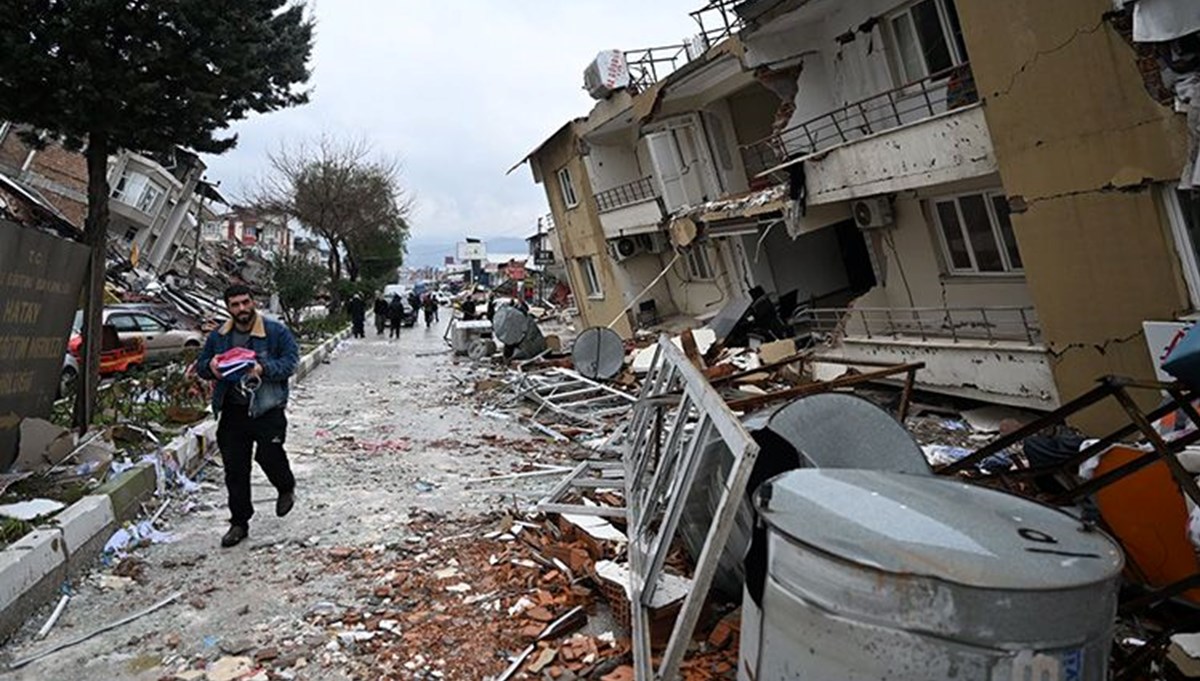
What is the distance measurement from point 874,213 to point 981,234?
5.36ft

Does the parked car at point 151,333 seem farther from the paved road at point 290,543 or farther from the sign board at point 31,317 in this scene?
the sign board at point 31,317

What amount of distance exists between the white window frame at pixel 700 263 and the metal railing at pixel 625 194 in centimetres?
189

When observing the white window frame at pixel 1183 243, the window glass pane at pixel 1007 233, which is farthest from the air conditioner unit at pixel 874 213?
the white window frame at pixel 1183 243

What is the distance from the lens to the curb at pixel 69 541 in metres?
3.49

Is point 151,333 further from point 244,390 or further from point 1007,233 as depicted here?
point 1007,233

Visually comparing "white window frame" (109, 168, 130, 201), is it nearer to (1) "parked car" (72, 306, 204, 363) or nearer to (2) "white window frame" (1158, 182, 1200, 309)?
(1) "parked car" (72, 306, 204, 363)

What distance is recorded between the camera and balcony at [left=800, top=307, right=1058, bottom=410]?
7508mm

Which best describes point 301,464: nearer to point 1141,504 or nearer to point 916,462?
point 916,462

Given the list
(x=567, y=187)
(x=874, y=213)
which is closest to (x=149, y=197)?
(x=567, y=187)

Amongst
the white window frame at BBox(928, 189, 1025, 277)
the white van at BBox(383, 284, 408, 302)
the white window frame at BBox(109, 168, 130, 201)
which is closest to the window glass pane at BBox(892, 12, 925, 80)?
the white window frame at BBox(928, 189, 1025, 277)

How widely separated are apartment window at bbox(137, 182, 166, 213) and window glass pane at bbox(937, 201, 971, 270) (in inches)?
1498

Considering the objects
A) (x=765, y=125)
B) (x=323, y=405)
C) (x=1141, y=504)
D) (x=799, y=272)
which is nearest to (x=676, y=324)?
(x=799, y=272)

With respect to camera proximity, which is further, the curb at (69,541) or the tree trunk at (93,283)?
the tree trunk at (93,283)

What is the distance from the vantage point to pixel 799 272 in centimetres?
1485
